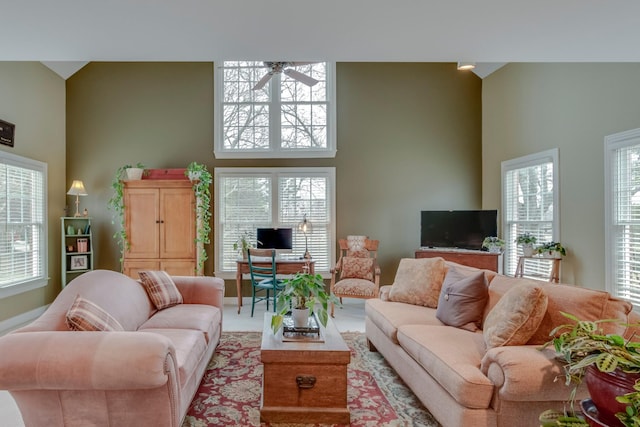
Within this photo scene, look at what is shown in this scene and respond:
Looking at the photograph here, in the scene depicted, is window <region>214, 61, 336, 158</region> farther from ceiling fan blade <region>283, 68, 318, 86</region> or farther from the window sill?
the window sill

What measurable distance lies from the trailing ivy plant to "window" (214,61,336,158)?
5.10ft

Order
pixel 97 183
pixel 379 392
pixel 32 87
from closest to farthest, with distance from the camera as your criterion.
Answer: pixel 379 392 → pixel 32 87 → pixel 97 183

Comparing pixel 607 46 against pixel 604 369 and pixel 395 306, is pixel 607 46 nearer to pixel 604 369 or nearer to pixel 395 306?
pixel 604 369

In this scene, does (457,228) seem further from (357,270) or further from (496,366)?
(496,366)

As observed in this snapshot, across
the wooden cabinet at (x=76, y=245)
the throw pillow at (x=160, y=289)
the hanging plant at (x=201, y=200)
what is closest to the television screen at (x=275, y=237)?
the hanging plant at (x=201, y=200)

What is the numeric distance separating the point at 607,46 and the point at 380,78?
3989 millimetres

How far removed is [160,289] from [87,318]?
118 centimetres

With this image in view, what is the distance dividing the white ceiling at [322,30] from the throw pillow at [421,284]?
192 cm

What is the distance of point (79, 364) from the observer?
164 cm

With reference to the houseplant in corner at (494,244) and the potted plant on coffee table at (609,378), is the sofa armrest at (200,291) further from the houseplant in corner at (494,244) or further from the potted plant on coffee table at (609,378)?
the houseplant in corner at (494,244)

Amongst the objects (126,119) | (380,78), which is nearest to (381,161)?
(380,78)

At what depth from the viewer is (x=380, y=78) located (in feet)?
18.2

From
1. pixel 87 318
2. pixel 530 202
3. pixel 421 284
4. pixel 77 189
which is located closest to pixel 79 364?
pixel 87 318

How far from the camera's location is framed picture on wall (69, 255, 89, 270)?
16.5 ft
